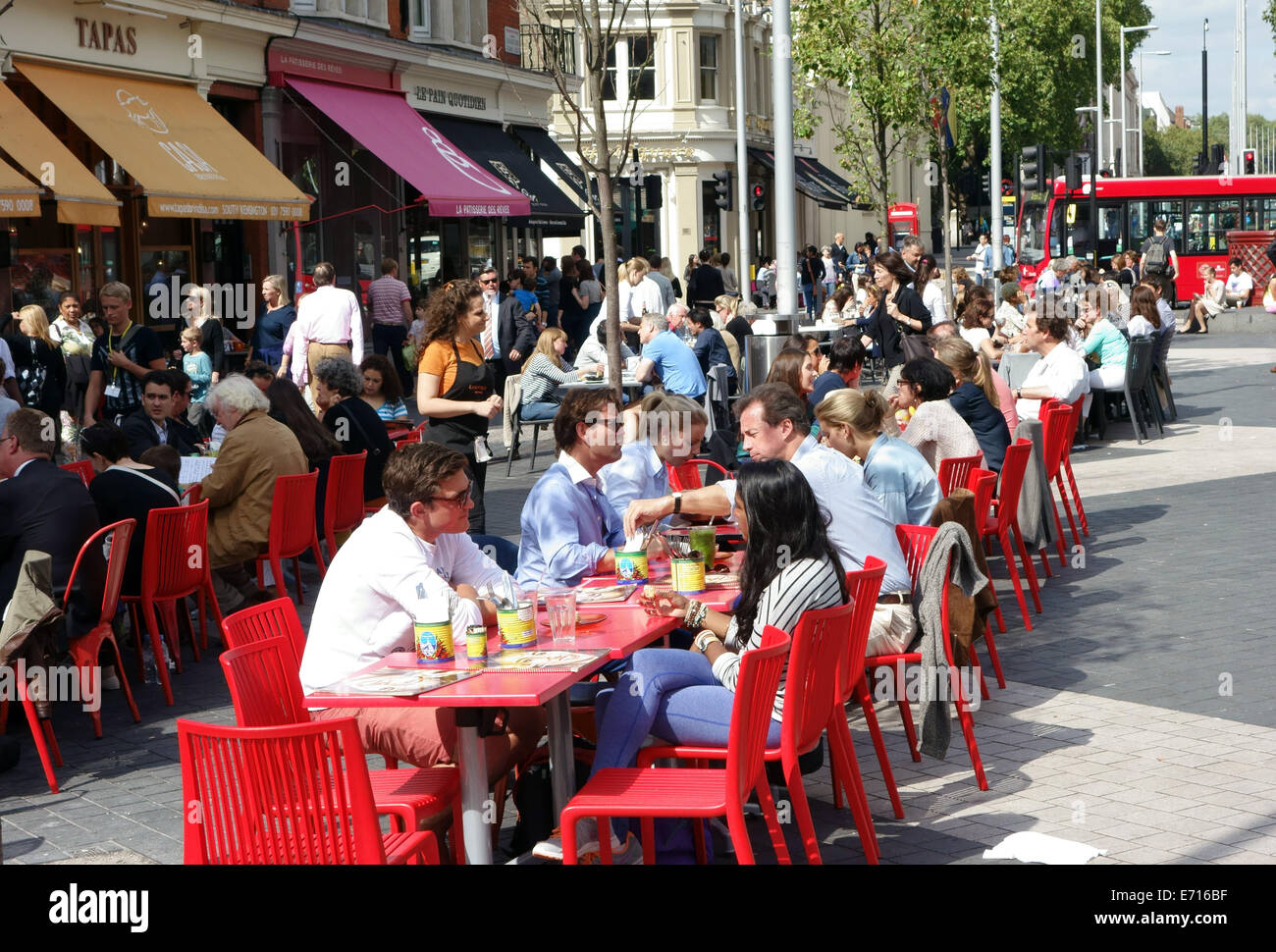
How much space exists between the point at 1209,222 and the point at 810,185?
16613mm

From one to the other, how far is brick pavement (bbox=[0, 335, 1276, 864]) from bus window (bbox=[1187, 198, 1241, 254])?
28739 mm

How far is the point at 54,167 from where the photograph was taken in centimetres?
1567

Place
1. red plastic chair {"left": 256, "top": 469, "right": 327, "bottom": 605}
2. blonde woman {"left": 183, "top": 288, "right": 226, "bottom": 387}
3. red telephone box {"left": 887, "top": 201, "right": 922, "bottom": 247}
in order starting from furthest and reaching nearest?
red telephone box {"left": 887, "top": 201, "right": 922, "bottom": 247}
blonde woman {"left": 183, "top": 288, "right": 226, "bottom": 387}
red plastic chair {"left": 256, "top": 469, "right": 327, "bottom": 605}

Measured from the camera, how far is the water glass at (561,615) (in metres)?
5.26

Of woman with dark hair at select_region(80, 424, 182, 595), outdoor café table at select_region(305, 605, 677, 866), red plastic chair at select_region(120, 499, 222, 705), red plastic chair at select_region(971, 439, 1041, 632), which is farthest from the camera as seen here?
red plastic chair at select_region(971, 439, 1041, 632)

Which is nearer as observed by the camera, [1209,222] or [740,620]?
[740,620]

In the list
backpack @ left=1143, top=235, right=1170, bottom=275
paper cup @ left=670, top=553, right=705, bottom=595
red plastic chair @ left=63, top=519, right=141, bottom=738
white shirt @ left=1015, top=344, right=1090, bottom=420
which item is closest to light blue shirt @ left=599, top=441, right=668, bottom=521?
paper cup @ left=670, top=553, right=705, bottom=595

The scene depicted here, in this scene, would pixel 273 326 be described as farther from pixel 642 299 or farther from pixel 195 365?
pixel 642 299

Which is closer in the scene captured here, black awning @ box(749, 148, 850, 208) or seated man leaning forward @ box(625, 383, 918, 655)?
seated man leaning forward @ box(625, 383, 918, 655)

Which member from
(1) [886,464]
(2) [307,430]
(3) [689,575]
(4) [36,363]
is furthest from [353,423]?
(3) [689,575]

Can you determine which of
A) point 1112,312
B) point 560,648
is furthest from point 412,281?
point 560,648

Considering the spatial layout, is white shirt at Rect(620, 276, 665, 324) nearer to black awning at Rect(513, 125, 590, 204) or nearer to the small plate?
black awning at Rect(513, 125, 590, 204)

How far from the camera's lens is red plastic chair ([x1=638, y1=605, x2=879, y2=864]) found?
186 inches

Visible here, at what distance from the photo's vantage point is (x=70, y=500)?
7.34 m
